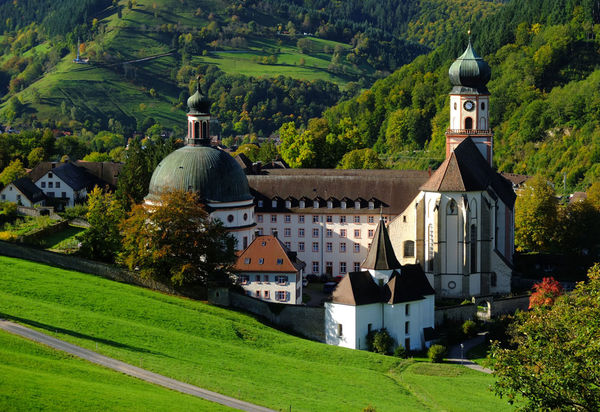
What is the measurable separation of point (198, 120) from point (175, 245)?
57.8 ft

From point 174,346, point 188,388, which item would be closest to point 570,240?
point 174,346

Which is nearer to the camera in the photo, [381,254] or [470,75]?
[381,254]

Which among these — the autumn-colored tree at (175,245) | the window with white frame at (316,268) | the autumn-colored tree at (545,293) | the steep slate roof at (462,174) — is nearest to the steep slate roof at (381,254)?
the autumn-colored tree at (175,245)

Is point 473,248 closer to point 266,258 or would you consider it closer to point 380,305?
point 380,305

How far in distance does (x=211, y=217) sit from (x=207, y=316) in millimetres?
16873

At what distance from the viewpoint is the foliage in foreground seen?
154ft

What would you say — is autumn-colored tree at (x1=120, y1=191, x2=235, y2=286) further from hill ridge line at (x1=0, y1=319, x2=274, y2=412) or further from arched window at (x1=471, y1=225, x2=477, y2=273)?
hill ridge line at (x1=0, y1=319, x2=274, y2=412)

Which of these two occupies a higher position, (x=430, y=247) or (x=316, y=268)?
(x=430, y=247)

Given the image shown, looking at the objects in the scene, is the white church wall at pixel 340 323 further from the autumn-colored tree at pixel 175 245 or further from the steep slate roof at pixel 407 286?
the autumn-colored tree at pixel 175 245

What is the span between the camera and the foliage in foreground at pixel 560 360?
154 ft

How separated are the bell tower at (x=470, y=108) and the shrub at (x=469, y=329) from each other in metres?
26.7

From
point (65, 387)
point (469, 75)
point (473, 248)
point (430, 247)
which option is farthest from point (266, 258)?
point (65, 387)

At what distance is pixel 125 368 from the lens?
57.3m

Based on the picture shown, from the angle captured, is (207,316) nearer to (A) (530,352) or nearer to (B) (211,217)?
(B) (211,217)
